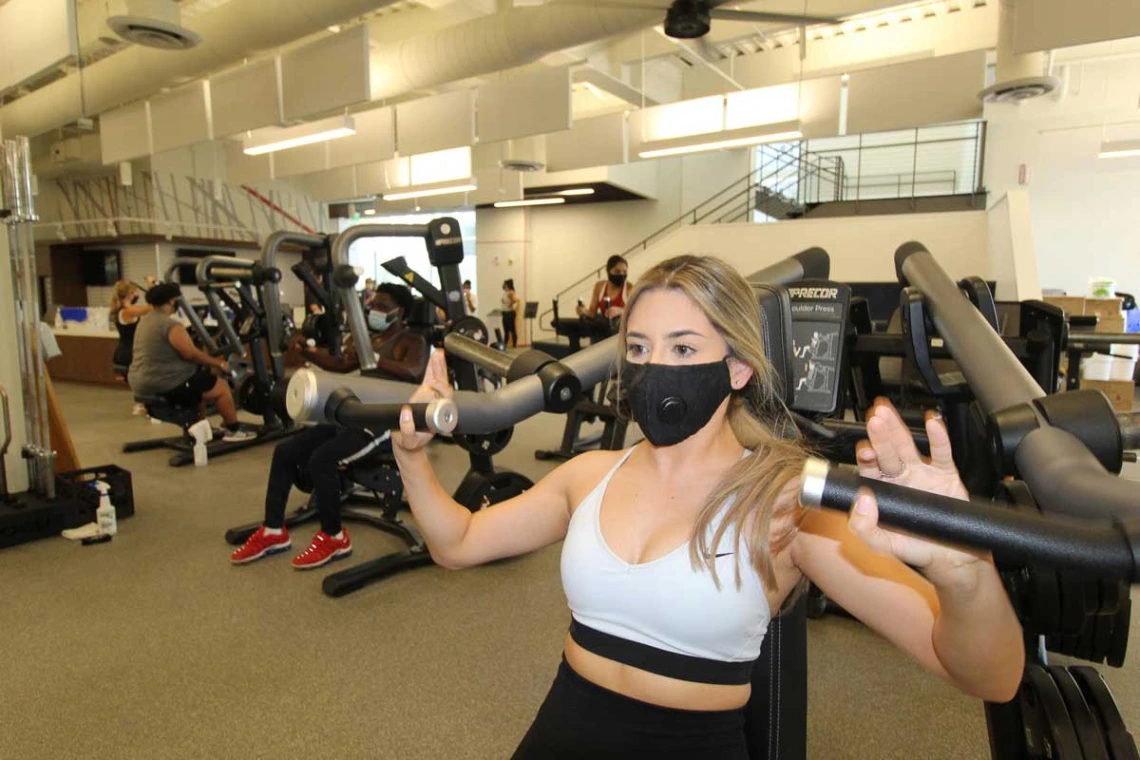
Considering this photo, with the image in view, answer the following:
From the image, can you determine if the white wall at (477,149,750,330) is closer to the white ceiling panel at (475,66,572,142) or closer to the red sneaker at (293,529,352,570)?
the white ceiling panel at (475,66,572,142)

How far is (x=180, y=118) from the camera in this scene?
8500 mm

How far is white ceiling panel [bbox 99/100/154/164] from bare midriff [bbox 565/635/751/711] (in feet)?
33.5

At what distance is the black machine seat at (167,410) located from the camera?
16.8 ft

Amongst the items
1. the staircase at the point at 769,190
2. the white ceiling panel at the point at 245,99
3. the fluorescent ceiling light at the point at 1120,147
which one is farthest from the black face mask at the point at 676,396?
the staircase at the point at 769,190

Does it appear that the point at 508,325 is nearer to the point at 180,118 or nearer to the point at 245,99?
the point at 180,118

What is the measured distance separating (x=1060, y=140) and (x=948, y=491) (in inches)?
500

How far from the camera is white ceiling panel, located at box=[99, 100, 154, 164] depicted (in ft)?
29.5

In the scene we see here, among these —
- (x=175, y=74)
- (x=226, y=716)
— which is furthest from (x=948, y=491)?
(x=175, y=74)

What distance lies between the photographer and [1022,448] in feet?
1.95

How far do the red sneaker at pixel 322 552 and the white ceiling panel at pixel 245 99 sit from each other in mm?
5670

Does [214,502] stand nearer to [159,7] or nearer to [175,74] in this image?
[159,7]

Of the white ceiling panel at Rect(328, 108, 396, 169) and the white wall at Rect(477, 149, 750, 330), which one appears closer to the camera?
the white ceiling panel at Rect(328, 108, 396, 169)

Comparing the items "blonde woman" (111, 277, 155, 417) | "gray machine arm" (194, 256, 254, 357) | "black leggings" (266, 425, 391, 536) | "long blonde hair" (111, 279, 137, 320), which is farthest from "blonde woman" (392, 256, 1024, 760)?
"long blonde hair" (111, 279, 137, 320)

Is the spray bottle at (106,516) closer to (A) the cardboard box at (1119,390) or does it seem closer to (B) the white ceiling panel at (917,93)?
(B) the white ceiling panel at (917,93)
